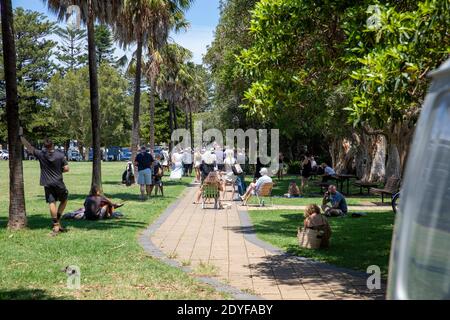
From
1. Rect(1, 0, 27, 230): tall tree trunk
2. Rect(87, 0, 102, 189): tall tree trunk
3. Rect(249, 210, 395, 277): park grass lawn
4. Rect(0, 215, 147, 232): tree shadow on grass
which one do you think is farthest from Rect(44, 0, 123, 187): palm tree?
Rect(1, 0, 27, 230): tall tree trunk

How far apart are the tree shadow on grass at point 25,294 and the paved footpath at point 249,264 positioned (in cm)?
209

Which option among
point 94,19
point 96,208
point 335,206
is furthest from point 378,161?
point 96,208

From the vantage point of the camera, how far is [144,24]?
2358 centimetres

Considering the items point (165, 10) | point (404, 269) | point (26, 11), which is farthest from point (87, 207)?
point (26, 11)

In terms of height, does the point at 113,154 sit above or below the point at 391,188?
above

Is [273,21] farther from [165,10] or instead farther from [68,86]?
[68,86]

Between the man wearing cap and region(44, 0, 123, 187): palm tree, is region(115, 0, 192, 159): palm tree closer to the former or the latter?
region(44, 0, 123, 187): palm tree

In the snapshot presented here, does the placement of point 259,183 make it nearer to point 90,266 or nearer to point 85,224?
point 85,224

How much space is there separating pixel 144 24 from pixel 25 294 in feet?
62.3

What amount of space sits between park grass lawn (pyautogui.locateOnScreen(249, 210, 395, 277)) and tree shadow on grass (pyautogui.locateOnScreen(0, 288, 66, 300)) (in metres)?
4.13

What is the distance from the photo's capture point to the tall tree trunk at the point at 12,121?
10602mm

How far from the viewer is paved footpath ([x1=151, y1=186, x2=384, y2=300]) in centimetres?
649

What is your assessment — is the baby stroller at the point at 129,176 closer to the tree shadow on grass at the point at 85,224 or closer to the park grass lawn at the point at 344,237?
the park grass lawn at the point at 344,237
